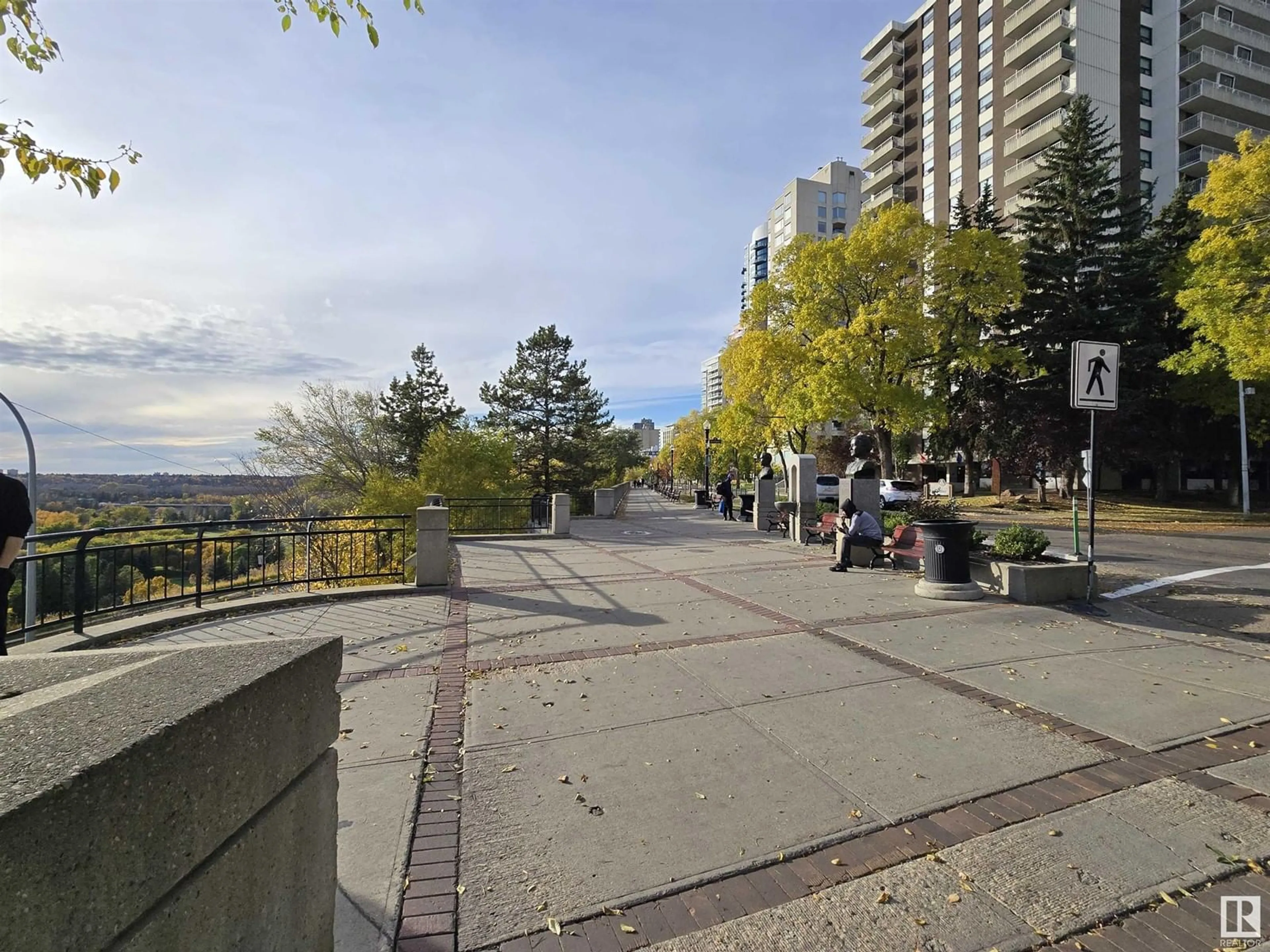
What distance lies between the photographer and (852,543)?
449 inches

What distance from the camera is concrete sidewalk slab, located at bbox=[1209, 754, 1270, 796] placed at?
3682 millimetres

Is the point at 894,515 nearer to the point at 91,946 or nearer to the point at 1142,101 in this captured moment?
the point at 91,946

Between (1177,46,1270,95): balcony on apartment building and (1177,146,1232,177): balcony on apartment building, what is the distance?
5.00 meters

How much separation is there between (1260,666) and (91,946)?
325 inches

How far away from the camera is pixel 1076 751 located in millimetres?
4117

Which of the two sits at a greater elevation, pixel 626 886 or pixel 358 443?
pixel 358 443

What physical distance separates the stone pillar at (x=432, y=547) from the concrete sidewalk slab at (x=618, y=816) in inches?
235

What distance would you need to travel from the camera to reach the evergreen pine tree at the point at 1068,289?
94.3 ft

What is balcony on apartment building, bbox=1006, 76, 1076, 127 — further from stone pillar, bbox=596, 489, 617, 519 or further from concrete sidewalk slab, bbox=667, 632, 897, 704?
concrete sidewalk slab, bbox=667, 632, 897, 704

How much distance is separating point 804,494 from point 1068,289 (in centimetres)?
2241

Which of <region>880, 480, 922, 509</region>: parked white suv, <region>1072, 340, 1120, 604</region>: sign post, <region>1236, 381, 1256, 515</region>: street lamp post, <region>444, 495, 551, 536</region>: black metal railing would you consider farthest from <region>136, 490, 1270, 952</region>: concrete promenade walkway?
<region>1236, 381, 1256, 515</region>: street lamp post

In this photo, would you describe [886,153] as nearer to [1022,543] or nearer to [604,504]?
[604,504]

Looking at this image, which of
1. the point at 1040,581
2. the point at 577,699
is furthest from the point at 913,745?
the point at 1040,581

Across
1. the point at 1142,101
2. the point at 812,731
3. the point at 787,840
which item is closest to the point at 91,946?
the point at 787,840
